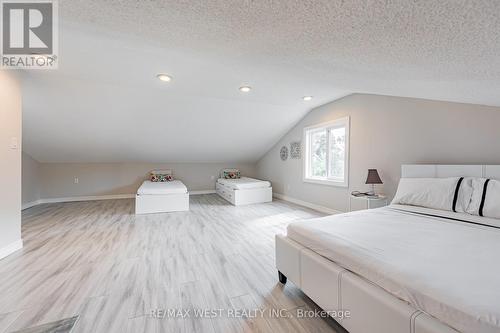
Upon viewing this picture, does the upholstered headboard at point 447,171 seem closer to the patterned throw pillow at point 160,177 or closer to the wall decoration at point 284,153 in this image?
the wall decoration at point 284,153

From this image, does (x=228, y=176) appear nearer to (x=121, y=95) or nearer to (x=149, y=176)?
(x=149, y=176)

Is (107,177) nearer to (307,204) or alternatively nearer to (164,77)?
(164,77)

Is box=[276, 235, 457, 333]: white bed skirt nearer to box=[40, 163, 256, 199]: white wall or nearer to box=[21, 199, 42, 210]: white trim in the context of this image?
box=[40, 163, 256, 199]: white wall

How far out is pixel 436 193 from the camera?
205 cm

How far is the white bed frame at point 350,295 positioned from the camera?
0.91 meters

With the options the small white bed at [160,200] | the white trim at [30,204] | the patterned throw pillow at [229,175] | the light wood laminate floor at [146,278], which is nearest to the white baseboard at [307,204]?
the light wood laminate floor at [146,278]

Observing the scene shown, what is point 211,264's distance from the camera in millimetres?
2172

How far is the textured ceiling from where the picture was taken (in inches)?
26.9

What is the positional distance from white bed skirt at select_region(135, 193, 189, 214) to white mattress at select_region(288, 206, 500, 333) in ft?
10.7

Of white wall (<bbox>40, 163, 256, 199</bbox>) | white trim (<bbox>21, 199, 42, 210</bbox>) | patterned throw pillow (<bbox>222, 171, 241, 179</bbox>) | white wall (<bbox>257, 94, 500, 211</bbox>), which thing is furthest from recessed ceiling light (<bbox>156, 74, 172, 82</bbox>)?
white trim (<bbox>21, 199, 42, 210</bbox>)

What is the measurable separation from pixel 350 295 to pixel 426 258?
1.52 feet

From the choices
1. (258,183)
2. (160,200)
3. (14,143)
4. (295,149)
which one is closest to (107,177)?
(160,200)

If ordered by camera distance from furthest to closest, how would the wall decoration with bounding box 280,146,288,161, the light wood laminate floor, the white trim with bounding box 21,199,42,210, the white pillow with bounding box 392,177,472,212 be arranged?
the wall decoration with bounding box 280,146,288,161 < the white trim with bounding box 21,199,42,210 < the white pillow with bounding box 392,177,472,212 < the light wood laminate floor

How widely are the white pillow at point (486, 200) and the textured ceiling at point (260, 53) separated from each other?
0.71 meters
